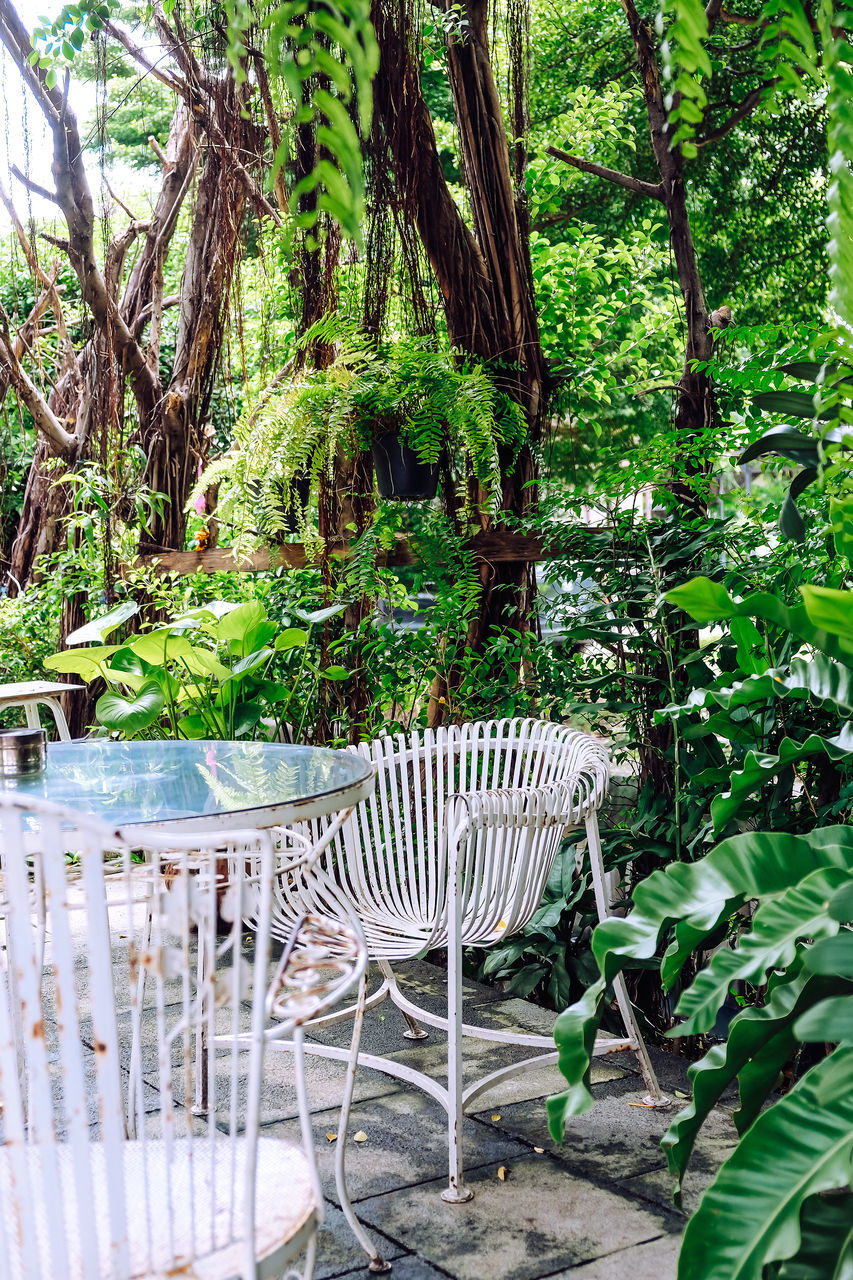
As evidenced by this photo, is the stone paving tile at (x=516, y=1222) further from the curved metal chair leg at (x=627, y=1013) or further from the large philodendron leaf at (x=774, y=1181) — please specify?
the large philodendron leaf at (x=774, y=1181)

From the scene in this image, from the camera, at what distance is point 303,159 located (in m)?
3.37

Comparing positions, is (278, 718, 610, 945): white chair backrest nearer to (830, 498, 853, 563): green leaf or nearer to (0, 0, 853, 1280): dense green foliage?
(0, 0, 853, 1280): dense green foliage

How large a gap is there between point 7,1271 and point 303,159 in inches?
123

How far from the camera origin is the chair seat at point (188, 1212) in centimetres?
108

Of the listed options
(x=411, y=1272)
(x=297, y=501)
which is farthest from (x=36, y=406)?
(x=411, y=1272)

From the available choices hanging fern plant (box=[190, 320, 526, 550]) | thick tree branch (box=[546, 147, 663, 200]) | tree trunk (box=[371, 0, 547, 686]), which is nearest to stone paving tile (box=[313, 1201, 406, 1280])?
tree trunk (box=[371, 0, 547, 686])

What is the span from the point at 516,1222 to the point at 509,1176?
0.16 m

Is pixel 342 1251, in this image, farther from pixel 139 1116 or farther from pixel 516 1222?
pixel 139 1116

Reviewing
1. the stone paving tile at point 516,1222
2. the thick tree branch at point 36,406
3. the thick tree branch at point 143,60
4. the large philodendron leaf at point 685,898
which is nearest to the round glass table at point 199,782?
the large philodendron leaf at point 685,898

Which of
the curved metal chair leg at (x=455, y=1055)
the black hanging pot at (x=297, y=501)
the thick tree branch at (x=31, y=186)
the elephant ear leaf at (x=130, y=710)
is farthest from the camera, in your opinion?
the thick tree branch at (x=31, y=186)

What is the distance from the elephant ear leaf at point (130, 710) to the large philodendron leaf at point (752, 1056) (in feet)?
5.99

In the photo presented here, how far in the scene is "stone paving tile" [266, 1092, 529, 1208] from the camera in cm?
214

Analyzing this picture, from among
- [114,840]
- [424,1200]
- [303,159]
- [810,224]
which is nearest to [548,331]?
[303,159]

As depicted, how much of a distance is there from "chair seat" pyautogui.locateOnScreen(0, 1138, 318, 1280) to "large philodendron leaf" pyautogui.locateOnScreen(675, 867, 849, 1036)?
586mm
